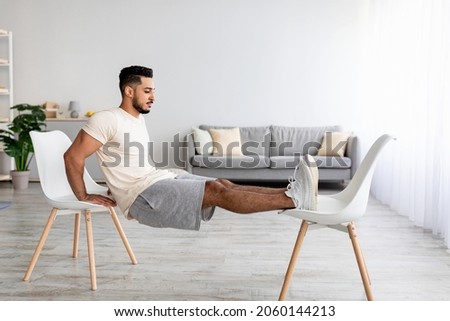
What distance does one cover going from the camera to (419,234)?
412cm

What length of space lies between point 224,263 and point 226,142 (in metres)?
3.57

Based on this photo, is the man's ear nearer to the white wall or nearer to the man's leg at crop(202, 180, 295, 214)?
the man's leg at crop(202, 180, 295, 214)

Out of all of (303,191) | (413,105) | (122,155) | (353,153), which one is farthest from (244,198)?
(353,153)

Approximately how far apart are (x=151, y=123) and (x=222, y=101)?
3.40 feet

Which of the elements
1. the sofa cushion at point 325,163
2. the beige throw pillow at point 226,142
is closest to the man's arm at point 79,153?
the sofa cushion at point 325,163

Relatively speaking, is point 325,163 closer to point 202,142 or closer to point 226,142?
point 226,142

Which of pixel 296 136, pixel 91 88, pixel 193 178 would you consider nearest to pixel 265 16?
pixel 296 136

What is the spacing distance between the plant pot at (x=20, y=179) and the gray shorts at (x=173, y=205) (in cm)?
431

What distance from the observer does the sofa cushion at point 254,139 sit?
6875 millimetres

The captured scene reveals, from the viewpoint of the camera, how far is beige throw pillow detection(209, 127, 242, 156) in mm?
6652

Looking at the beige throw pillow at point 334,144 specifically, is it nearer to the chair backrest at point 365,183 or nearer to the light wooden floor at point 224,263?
the light wooden floor at point 224,263

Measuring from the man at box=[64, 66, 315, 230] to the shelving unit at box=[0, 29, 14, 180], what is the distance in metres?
Result: 4.69

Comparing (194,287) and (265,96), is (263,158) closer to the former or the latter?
(265,96)

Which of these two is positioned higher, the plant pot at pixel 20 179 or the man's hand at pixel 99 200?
the man's hand at pixel 99 200
